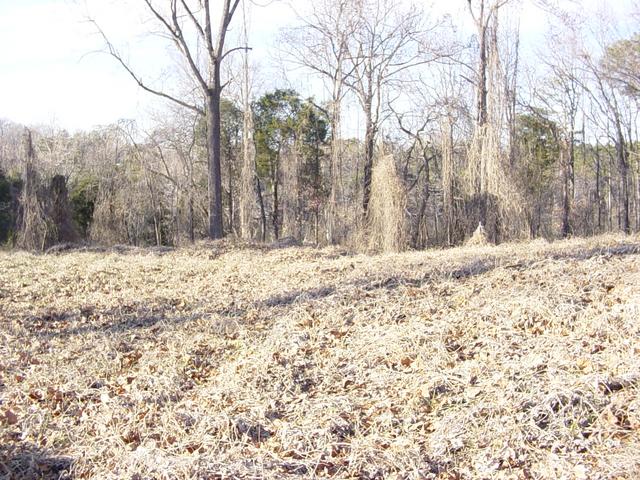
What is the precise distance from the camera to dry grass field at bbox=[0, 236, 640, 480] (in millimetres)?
3416

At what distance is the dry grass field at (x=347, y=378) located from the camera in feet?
11.2

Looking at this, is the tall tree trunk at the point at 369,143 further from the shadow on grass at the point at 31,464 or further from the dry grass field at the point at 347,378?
the shadow on grass at the point at 31,464

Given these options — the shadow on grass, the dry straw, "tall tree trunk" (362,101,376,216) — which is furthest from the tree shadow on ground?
"tall tree trunk" (362,101,376,216)

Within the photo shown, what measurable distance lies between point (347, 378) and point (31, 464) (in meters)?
2.04

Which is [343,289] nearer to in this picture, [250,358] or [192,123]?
[250,358]

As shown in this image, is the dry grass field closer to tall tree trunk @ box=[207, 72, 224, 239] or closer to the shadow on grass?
the shadow on grass

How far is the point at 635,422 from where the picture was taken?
337 centimetres

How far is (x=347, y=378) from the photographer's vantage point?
4.45m

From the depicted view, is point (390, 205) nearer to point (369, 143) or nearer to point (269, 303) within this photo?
point (369, 143)

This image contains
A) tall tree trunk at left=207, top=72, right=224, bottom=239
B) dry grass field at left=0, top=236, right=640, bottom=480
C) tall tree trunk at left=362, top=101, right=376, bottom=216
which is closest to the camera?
dry grass field at left=0, top=236, right=640, bottom=480

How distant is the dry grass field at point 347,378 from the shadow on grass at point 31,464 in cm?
1

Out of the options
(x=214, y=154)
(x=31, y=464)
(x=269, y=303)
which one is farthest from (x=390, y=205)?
(x=31, y=464)

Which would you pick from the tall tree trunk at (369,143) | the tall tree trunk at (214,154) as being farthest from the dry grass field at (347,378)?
the tall tree trunk at (369,143)

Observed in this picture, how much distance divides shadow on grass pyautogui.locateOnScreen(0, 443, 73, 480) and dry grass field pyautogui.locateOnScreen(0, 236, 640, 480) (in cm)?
1
